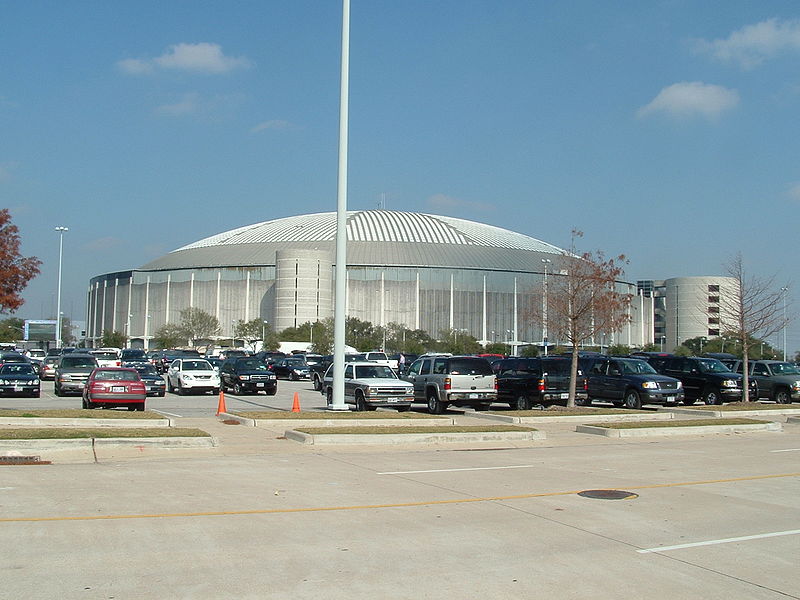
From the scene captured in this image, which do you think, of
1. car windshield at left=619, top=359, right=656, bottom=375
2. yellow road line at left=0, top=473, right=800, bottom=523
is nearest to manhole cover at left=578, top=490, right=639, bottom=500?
yellow road line at left=0, top=473, right=800, bottom=523

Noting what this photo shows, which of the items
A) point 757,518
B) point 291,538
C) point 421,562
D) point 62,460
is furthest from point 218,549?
point 62,460

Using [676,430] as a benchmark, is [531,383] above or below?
above

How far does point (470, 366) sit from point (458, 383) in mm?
762

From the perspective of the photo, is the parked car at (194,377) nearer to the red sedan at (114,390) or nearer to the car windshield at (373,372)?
the red sedan at (114,390)

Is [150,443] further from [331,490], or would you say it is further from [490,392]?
[490,392]

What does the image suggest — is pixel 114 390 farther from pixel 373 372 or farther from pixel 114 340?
pixel 114 340

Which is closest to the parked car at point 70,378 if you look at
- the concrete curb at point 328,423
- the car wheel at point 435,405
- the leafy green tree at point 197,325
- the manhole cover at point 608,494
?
the concrete curb at point 328,423

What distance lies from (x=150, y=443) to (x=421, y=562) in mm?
10347

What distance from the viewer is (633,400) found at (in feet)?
98.5

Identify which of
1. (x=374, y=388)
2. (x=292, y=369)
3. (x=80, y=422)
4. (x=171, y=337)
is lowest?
(x=80, y=422)

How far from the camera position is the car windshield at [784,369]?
35.7 m

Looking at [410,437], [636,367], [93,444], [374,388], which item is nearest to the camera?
[93,444]

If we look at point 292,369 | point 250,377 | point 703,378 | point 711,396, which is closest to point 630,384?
point 703,378

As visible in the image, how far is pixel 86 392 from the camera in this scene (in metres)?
26.5
